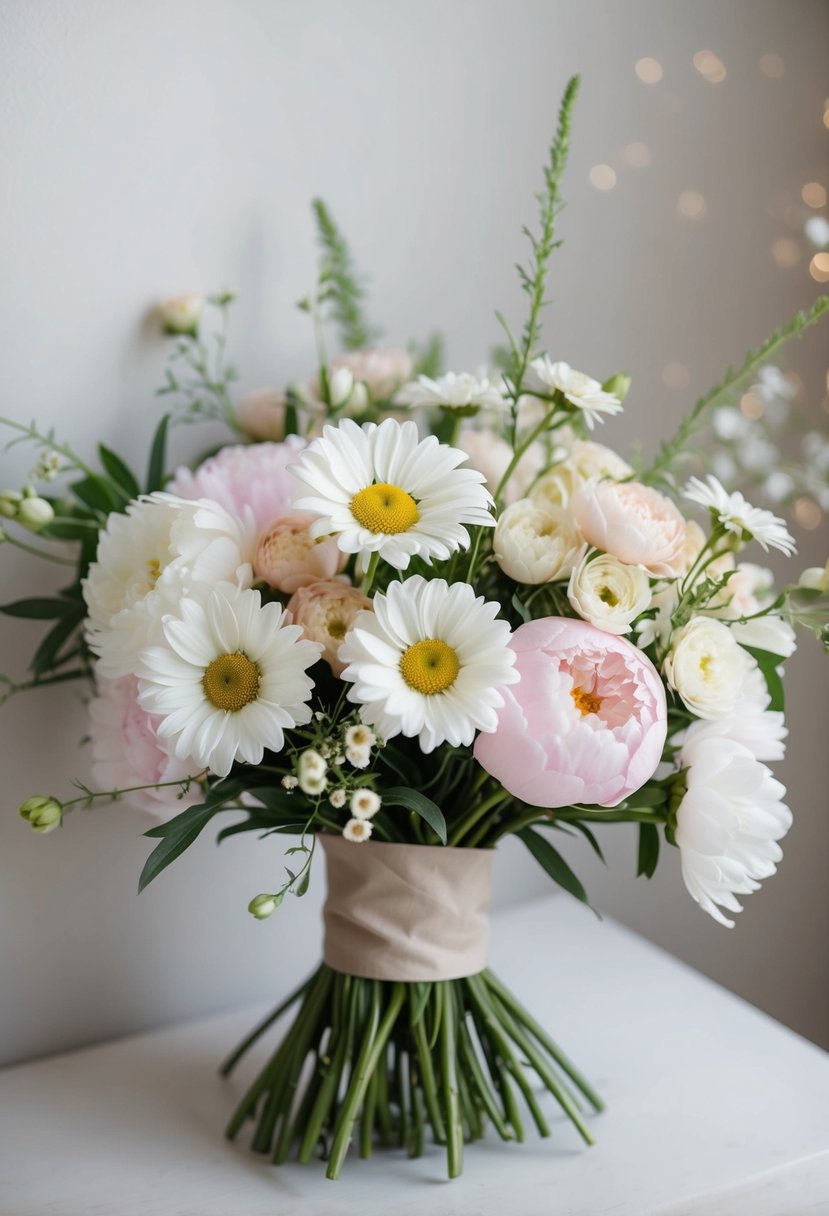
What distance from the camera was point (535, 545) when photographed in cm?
67

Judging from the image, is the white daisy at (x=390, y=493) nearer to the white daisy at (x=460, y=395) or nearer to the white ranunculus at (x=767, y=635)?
the white daisy at (x=460, y=395)

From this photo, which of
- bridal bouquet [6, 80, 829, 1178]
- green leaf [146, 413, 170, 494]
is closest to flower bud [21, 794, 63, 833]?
bridal bouquet [6, 80, 829, 1178]

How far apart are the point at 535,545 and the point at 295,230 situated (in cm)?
47

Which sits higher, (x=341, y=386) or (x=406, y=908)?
(x=341, y=386)

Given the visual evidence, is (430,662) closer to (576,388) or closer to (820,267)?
(576,388)

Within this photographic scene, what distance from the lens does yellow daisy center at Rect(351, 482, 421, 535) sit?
23.8 inches

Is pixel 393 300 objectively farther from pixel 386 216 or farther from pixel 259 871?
pixel 259 871

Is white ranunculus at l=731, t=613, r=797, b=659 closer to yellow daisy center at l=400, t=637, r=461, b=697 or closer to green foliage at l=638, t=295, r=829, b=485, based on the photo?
green foliage at l=638, t=295, r=829, b=485

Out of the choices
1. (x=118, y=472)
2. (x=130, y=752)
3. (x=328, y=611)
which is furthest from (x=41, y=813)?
(x=118, y=472)

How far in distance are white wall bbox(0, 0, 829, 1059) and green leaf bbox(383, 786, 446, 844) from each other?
41cm

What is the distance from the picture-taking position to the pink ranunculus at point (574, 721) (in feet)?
1.97

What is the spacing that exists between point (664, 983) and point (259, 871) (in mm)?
415

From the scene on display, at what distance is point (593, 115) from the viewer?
42.3 inches

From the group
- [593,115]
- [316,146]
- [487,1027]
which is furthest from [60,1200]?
[593,115]
